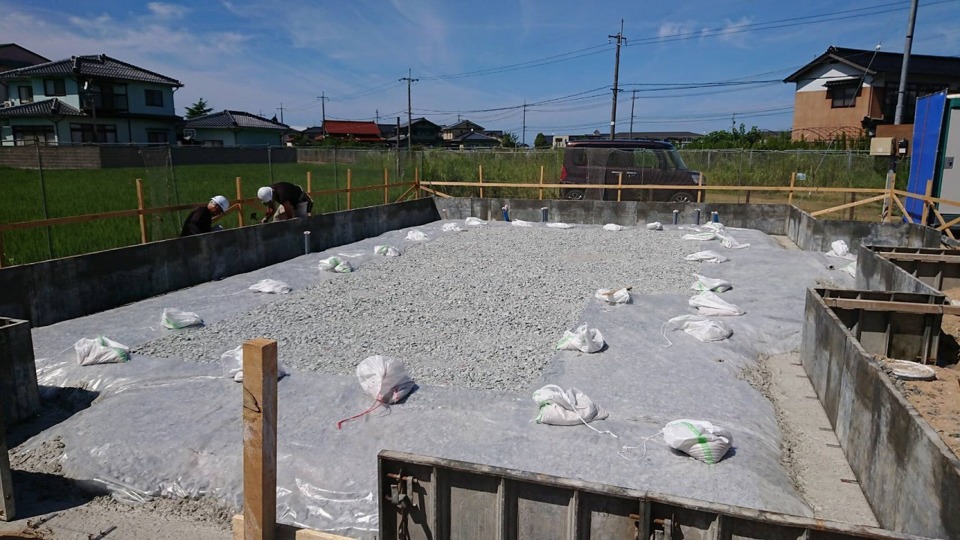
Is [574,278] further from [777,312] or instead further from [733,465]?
[733,465]

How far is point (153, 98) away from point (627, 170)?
34.2 meters

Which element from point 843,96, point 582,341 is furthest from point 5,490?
point 843,96

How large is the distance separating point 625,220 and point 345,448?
541 inches

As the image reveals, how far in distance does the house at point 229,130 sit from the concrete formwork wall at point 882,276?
45939 mm

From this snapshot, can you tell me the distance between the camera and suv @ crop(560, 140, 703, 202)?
61.1 feet

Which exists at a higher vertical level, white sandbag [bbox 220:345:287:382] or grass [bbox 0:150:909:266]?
grass [bbox 0:150:909:266]

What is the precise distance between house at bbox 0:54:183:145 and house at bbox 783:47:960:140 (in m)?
39.0

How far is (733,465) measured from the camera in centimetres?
434

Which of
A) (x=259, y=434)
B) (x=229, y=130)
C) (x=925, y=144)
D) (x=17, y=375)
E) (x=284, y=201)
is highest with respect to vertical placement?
(x=229, y=130)

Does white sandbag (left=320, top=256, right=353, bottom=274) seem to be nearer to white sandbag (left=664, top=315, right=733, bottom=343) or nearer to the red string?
white sandbag (left=664, top=315, right=733, bottom=343)


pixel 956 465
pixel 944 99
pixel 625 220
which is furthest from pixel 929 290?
pixel 625 220

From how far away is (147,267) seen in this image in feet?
29.9

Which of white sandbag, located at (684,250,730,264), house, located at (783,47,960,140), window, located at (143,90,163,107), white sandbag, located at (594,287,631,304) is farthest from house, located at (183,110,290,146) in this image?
white sandbag, located at (594,287,631,304)

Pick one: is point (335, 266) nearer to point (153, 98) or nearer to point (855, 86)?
point (855, 86)
